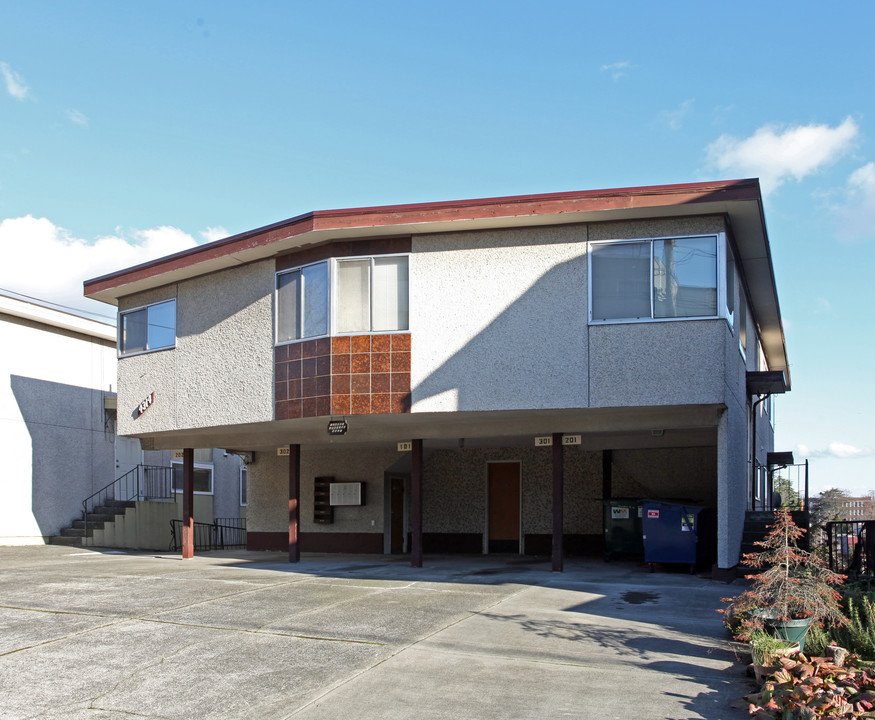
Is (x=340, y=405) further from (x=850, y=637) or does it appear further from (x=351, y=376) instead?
(x=850, y=637)

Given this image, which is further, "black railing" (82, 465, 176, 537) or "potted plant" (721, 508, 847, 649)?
"black railing" (82, 465, 176, 537)

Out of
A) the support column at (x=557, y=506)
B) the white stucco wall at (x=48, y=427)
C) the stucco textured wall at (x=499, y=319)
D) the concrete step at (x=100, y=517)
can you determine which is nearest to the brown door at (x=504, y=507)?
the support column at (x=557, y=506)

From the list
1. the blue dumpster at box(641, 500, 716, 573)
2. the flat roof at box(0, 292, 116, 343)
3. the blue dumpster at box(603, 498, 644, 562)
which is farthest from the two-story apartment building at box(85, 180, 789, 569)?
the flat roof at box(0, 292, 116, 343)

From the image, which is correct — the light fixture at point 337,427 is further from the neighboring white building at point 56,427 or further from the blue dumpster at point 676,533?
the neighboring white building at point 56,427

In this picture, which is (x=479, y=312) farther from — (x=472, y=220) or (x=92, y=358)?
(x=92, y=358)

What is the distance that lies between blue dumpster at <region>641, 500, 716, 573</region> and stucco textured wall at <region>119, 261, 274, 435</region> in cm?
703

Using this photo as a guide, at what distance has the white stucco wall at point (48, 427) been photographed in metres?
21.5

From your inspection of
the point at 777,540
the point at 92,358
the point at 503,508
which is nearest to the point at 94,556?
the point at 92,358

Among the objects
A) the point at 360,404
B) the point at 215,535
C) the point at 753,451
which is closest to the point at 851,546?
the point at 753,451

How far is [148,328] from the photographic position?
17750 mm

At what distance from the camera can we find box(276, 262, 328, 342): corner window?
1470 cm

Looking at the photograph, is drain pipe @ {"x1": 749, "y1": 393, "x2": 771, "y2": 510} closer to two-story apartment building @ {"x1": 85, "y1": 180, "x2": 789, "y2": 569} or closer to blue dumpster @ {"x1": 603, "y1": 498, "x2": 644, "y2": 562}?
two-story apartment building @ {"x1": 85, "y1": 180, "x2": 789, "y2": 569}

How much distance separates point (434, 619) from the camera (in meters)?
9.61

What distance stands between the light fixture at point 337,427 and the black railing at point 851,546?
318 inches
